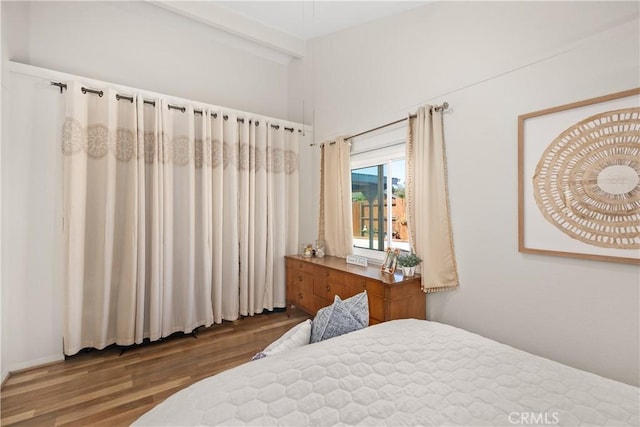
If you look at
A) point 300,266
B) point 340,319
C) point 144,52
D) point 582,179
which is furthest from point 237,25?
point 582,179

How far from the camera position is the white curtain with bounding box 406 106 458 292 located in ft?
7.38

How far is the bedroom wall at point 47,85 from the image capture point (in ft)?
7.25

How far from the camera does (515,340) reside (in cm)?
191

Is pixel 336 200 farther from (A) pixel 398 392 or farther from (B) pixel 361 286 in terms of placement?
(A) pixel 398 392

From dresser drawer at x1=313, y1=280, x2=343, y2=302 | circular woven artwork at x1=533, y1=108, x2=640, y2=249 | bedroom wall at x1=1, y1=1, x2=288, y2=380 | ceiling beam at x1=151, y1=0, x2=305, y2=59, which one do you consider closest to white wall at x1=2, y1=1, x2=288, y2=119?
bedroom wall at x1=1, y1=1, x2=288, y2=380

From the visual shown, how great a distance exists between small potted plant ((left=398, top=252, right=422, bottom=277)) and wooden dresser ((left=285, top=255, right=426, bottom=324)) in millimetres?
63

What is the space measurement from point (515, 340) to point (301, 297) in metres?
2.04

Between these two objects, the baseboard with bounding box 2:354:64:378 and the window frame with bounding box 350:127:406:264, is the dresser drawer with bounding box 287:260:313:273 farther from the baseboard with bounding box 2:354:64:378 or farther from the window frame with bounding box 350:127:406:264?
the baseboard with bounding box 2:354:64:378

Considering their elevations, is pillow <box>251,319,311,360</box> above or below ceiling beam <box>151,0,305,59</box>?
below

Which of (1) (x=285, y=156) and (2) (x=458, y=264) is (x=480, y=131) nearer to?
(2) (x=458, y=264)

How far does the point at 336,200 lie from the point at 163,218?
180cm

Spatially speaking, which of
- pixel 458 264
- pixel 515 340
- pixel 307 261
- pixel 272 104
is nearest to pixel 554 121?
pixel 458 264

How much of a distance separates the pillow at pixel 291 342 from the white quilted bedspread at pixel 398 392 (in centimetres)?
10

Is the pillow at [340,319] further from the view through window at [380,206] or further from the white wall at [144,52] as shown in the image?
the white wall at [144,52]
